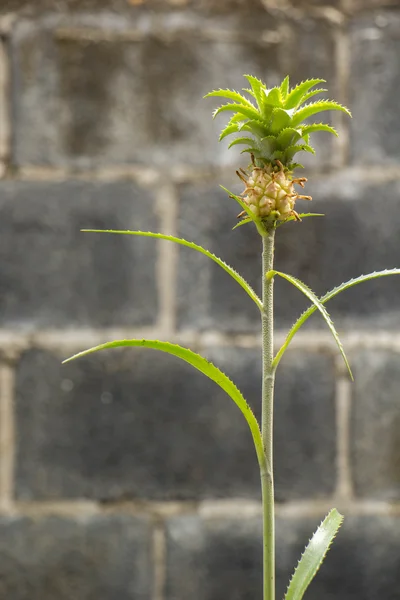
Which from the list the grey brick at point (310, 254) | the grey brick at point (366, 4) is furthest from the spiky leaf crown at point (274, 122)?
the grey brick at point (366, 4)

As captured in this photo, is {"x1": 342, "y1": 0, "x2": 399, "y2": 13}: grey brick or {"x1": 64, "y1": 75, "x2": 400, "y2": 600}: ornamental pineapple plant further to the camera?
{"x1": 342, "y1": 0, "x2": 399, "y2": 13}: grey brick

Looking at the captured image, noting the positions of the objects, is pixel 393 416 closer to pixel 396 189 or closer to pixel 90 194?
pixel 396 189

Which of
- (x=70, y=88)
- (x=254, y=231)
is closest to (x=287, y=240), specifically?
→ (x=254, y=231)

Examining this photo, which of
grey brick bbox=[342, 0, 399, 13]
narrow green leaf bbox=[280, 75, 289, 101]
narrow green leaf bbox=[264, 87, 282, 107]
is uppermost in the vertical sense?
grey brick bbox=[342, 0, 399, 13]

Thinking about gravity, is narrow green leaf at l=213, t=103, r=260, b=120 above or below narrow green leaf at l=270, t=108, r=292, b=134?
above

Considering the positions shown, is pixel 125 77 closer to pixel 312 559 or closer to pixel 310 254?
pixel 310 254

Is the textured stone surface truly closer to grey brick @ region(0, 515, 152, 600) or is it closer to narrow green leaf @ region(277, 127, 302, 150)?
grey brick @ region(0, 515, 152, 600)

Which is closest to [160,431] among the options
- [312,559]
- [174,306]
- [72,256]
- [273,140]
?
[174,306]

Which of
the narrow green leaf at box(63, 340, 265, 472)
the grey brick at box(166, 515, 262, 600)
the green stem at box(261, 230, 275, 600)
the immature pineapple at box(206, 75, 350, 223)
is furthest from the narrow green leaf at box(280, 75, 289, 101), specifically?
the grey brick at box(166, 515, 262, 600)
